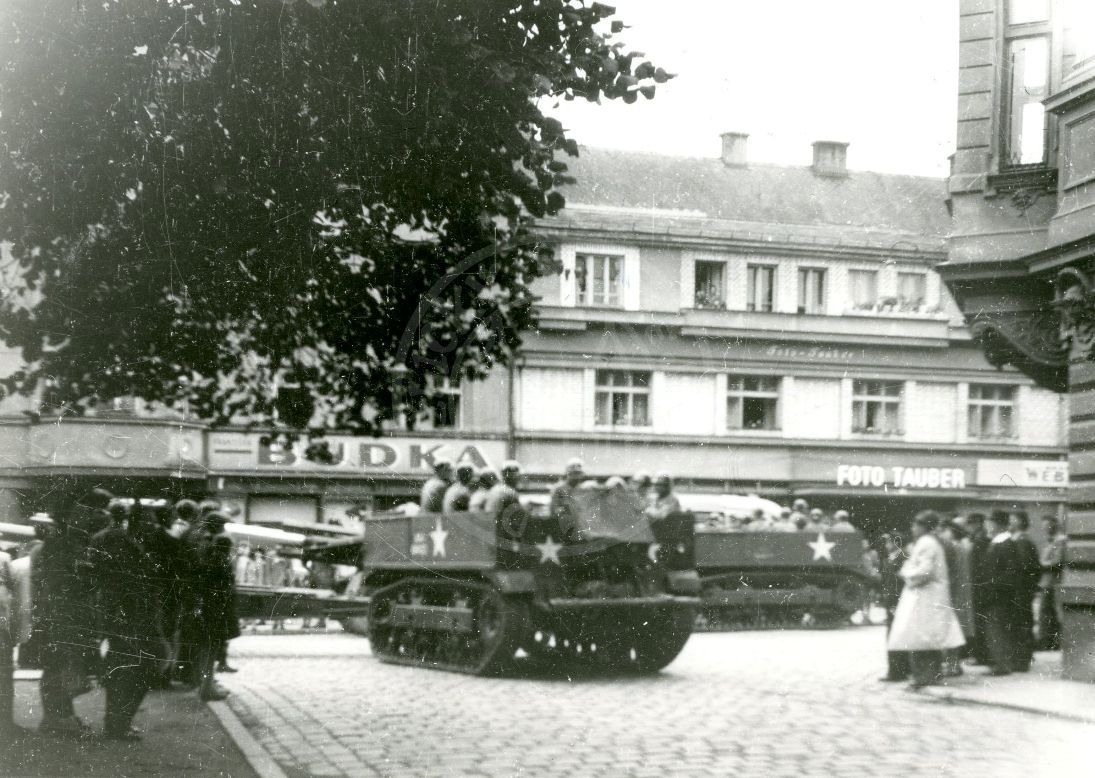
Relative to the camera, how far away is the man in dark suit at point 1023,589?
13484 millimetres

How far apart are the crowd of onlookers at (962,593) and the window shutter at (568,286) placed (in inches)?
147

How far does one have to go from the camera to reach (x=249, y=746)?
27.1 feet

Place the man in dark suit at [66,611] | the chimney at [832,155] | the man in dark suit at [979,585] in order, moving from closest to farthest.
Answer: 1. the man in dark suit at [66,611]
2. the chimney at [832,155]
3. the man in dark suit at [979,585]

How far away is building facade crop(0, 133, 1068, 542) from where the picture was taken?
1132 cm

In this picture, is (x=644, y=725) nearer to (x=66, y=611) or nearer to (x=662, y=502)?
(x=66, y=611)

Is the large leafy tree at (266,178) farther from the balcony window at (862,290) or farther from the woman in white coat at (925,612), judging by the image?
the woman in white coat at (925,612)

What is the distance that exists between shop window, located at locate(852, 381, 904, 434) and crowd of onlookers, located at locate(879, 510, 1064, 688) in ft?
3.43

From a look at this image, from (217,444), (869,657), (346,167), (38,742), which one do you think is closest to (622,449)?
(869,657)

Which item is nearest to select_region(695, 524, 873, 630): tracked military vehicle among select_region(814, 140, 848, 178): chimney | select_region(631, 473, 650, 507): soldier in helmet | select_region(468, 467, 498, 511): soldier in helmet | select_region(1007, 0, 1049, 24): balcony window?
select_region(631, 473, 650, 507): soldier in helmet

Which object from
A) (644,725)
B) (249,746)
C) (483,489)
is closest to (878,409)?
(483,489)

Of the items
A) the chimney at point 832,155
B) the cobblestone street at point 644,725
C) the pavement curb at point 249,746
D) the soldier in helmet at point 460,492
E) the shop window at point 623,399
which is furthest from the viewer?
the shop window at point 623,399

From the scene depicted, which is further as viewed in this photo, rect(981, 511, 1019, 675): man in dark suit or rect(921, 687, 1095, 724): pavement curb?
rect(981, 511, 1019, 675): man in dark suit

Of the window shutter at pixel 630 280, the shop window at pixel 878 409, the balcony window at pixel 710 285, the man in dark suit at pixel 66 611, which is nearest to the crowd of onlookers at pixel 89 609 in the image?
the man in dark suit at pixel 66 611

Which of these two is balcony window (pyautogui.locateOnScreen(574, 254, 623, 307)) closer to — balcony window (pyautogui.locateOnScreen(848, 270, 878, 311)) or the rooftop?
the rooftop
